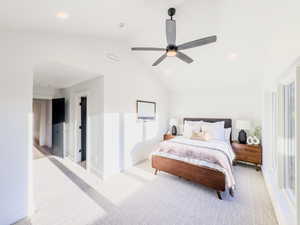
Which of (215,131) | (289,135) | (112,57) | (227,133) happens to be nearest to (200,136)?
(215,131)

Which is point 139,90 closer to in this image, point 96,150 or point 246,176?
point 96,150

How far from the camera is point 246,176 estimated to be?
126 inches

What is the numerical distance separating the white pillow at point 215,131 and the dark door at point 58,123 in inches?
169

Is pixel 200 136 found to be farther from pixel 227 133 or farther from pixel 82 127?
pixel 82 127

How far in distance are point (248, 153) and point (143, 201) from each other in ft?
9.45

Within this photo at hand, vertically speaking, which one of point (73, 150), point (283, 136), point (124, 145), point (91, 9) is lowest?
point (73, 150)

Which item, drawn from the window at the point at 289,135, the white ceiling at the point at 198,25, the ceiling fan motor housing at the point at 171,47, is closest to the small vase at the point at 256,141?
the white ceiling at the point at 198,25

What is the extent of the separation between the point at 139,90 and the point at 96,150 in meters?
1.90

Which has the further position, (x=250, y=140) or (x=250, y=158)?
(x=250, y=140)

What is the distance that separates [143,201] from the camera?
7.60ft

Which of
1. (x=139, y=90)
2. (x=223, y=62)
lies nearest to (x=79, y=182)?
(x=139, y=90)

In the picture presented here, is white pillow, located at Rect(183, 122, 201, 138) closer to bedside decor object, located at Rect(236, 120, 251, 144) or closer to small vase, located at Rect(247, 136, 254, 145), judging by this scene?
bedside decor object, located at Rect(236, 120, 251, 144)

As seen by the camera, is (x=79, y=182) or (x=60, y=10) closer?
(x=60, y=10)

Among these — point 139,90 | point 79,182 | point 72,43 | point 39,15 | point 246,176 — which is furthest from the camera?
point 139,90
